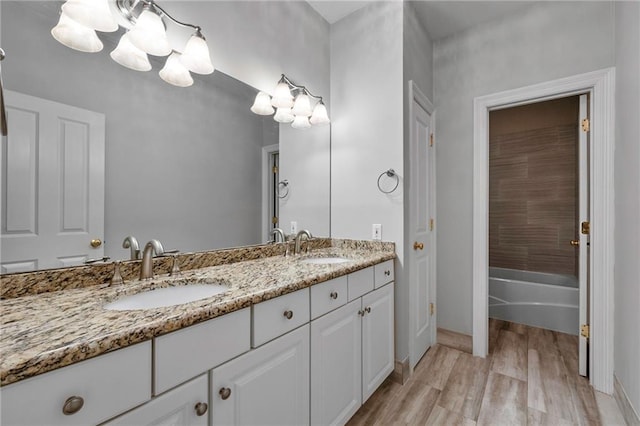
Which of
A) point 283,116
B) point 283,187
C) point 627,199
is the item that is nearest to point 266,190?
point 283,187

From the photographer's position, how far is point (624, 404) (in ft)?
5.30

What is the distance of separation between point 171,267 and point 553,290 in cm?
328

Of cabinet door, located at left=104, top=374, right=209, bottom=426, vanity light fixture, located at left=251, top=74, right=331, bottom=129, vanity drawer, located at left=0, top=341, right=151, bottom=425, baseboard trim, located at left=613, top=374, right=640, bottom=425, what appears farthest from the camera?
vanity light fixture, located at left=251, top=74, right=331, bottom=129

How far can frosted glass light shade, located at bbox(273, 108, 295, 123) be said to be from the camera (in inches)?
75.7

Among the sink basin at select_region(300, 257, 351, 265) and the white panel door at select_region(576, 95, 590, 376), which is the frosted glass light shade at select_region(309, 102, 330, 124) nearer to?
the sink basin at select_region(300, 257, 351, 265)

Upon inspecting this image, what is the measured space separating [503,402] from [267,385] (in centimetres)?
156

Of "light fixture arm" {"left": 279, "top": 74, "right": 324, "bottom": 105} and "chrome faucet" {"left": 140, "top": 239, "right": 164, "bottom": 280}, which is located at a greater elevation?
"light fixture arm" {"left": 279, "top": 74, "right": 324, "bottom": 105}

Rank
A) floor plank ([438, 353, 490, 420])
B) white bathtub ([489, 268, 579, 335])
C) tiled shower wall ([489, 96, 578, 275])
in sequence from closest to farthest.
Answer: floor plank ([438, 353, 490, 420]) → white bathtub ([489, 268, 579, 335]) → tiled shower wall ([489, 96, 578, 275])

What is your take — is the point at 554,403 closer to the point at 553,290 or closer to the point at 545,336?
the point at 545,336

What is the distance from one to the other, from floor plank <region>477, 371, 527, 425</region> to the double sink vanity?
2.15 feet

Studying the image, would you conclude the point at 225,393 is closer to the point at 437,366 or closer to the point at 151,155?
the point at 151,155

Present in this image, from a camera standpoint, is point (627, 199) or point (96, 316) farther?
point (627, 199)

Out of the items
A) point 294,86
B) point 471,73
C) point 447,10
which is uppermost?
point 447,10

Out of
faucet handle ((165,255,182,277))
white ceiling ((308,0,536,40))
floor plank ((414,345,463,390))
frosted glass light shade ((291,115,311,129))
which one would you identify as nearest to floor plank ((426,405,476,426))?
floor plank ((414,345,463,390))
